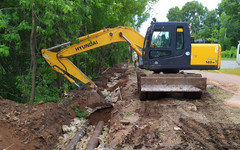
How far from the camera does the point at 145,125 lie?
217 inches

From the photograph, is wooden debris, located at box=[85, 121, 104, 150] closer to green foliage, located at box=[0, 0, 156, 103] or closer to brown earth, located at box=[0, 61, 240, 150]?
brown earth, located at box=[0, 61, 240, 150]

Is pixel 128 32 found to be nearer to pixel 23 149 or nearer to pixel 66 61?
pixel 66 61

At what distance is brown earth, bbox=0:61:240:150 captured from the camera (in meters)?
4.50

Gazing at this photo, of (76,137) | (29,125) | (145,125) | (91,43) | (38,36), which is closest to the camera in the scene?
(29,125)

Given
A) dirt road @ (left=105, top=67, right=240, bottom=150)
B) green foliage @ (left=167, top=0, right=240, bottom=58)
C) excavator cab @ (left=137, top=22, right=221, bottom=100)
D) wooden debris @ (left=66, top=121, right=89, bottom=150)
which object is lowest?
wooden debris @ (left=66, top=121, right=89, bottom=150)

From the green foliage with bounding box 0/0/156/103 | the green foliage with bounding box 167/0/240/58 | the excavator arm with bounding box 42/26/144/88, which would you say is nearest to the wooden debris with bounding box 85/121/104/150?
the green foliage with bounding box 0/0/156/103

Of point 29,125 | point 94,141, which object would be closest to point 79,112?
point 94,141

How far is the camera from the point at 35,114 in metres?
5.73

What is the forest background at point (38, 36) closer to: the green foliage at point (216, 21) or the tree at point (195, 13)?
the green foliage at point (216, 21)

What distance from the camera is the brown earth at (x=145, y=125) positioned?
14.8 feet

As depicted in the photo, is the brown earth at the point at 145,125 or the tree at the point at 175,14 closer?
the brown earth at the point at 145,125

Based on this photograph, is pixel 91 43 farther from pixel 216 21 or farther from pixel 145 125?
pixel 216 21

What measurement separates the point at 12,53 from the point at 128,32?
194 inches

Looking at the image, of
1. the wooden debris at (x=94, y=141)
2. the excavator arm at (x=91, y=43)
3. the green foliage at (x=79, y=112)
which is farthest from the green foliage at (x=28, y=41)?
the wooden debris at (x=94, y=141)
